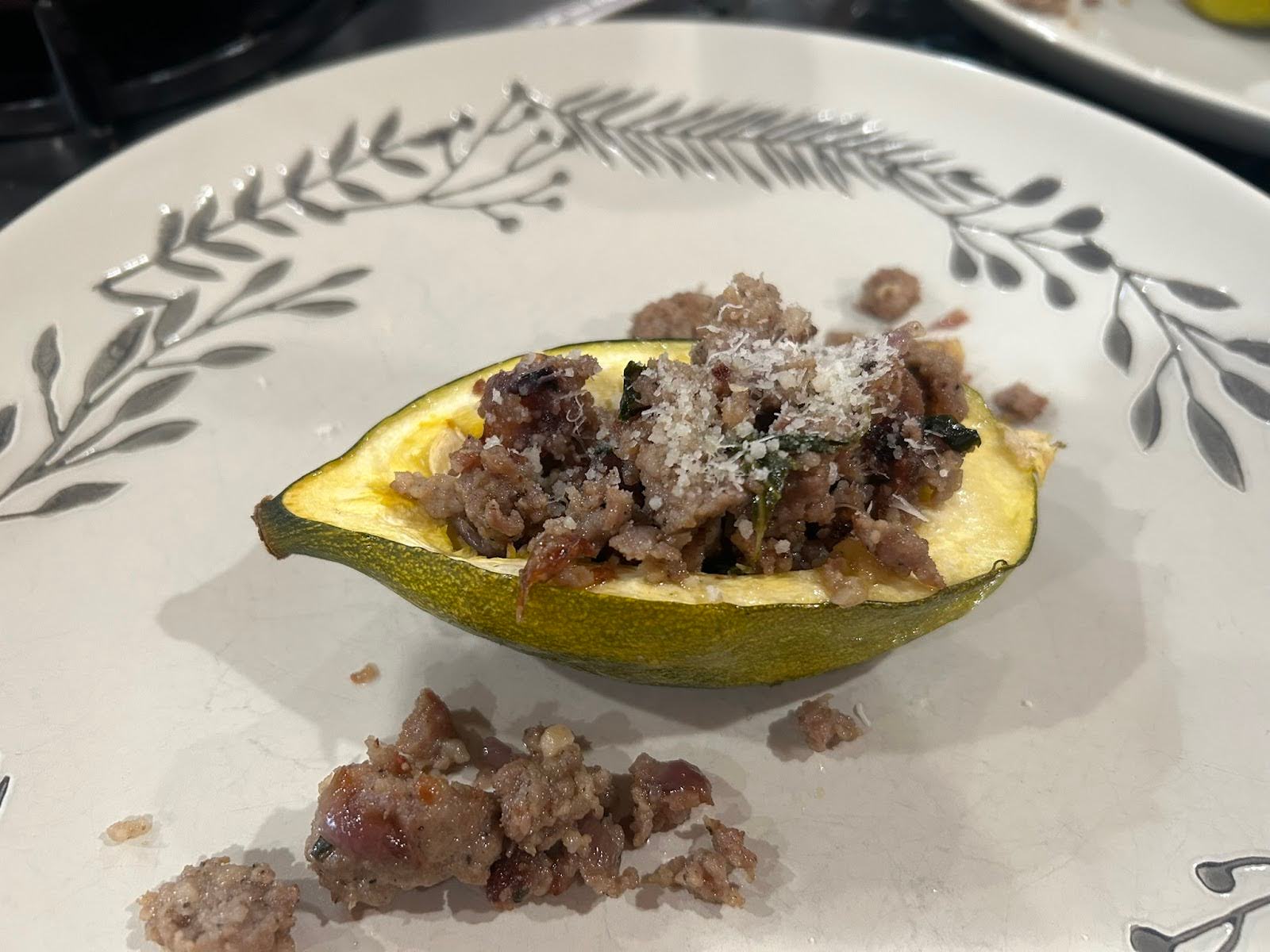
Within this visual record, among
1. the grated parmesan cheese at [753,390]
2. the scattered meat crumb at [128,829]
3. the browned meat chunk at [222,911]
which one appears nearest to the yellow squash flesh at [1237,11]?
the grated parmesan cheese at [753,390]

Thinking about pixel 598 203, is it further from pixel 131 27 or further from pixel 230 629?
pixel 131 27

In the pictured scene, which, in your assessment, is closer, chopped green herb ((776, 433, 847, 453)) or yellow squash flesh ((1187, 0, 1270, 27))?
chopped green herb ((776, 433, 847, 453))

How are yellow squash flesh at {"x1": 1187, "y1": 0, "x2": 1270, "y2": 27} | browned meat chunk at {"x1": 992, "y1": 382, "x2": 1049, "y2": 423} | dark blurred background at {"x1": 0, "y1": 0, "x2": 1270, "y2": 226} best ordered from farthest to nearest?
yellow squash flesh at {"x1": 1187, "y1": 0, "x2": 1270, "y2": 27}
dark blurred background at {"x1": 0, "y1": 0, "x2": 1270, "y2": 226}
browned meat chunk at {"x1": 992, "y1": 382, "x2": 1049, "y2": 423}

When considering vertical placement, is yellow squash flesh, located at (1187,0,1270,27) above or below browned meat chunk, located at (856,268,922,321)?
above

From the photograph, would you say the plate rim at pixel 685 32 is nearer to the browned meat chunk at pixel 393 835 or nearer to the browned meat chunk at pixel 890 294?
the browned meat chunk at pixel 890 294

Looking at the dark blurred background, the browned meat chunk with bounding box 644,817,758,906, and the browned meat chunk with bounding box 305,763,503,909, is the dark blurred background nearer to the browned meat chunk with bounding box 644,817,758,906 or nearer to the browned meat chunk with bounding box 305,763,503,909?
the browned meat chunk with bounding box 305,763,503,909

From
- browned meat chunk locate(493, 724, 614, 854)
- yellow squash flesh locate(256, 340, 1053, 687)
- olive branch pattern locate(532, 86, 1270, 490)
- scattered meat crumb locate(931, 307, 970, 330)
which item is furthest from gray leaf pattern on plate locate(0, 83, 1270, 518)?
browned meat chunk locate(493, 724, 614, 854)

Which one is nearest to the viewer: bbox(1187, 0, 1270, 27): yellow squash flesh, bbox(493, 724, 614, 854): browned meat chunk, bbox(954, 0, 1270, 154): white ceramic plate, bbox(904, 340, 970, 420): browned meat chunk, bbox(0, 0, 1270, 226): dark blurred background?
bbox(493, 724, 614, 854): browned meat chunk

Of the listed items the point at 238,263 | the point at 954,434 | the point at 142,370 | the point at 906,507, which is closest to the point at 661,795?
the point at 906,507
